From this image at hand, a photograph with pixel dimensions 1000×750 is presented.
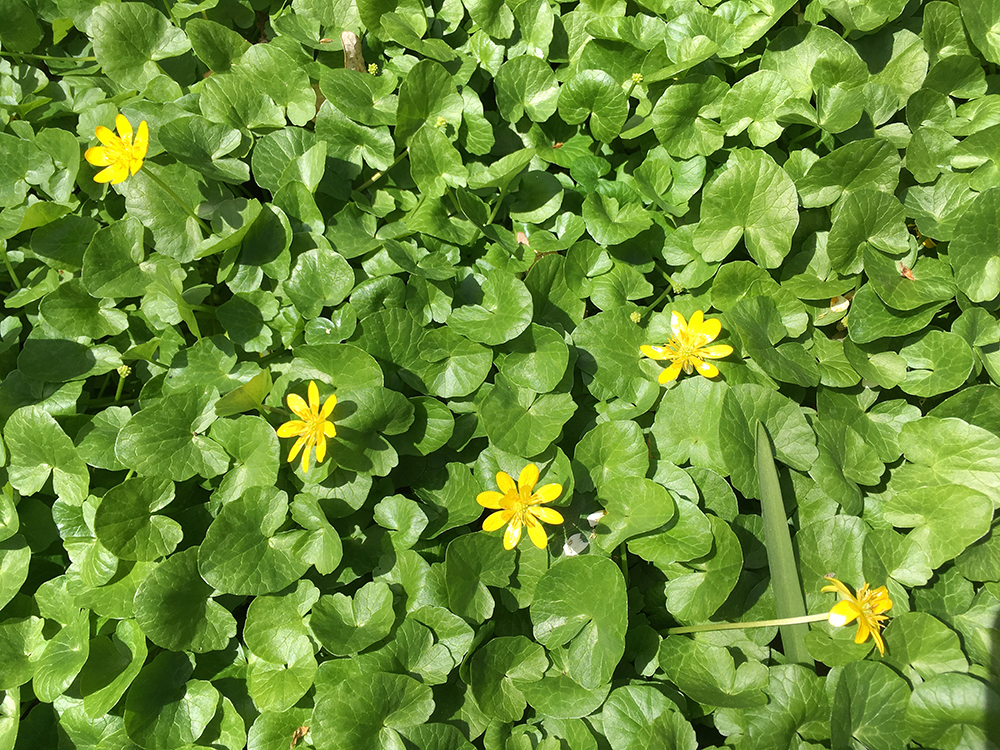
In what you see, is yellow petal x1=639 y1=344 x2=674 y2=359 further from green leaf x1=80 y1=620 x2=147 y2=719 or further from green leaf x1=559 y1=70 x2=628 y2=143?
green leaf x1=80 y1=620 x2=147 y2=719

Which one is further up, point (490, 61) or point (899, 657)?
point (490, 61)

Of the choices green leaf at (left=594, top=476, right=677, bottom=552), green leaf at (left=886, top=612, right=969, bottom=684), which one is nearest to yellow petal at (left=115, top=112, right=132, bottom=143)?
green leaf at (left=594, top=476, right=677, bottom=552)

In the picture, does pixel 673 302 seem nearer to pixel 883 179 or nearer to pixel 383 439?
pixel 883 179

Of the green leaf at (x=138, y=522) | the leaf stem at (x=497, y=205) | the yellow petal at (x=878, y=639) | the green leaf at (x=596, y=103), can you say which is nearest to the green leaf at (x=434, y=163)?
the leaf stem at (x=497, y=205)

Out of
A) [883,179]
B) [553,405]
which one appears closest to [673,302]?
[553,405]

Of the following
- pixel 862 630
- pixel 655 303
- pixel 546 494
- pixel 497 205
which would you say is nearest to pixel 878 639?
pixel 862 630

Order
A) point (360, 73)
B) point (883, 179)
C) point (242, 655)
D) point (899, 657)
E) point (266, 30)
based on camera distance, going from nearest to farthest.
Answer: point (899, 657)
point (242, 655)
point (883, 179)
point (360, 73)
point (266, 30)

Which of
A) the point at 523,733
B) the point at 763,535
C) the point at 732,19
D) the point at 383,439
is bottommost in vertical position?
the point at 523,733
